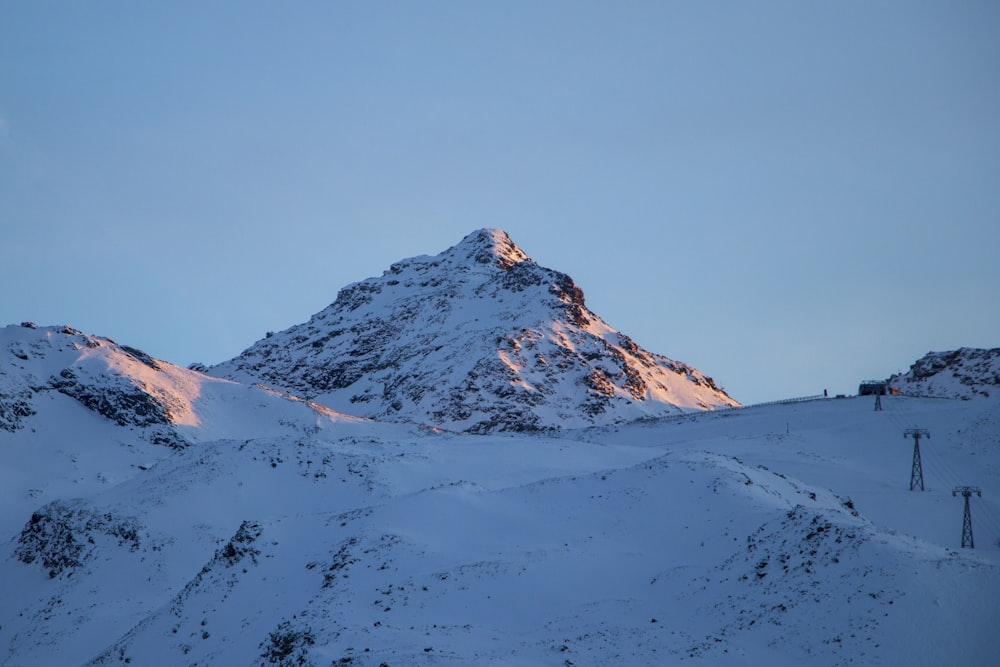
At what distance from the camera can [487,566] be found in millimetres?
28359

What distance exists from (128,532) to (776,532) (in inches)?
1161

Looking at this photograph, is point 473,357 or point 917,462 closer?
point 917,462

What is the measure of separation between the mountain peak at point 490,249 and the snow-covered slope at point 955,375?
2373 inches

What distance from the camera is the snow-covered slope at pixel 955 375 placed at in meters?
87.4

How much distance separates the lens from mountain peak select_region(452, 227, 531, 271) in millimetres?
139250

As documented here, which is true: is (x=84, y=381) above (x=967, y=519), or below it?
above

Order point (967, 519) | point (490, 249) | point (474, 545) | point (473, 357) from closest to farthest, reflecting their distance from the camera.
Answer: point (474, 545), point (967, 519), point (473, 357), point (490, 249)

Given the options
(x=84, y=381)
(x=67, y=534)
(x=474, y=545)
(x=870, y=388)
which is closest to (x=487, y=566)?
(x=474, y=545)

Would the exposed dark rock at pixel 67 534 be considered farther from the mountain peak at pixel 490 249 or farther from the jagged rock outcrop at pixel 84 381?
the mountain peak at pixel 490 249

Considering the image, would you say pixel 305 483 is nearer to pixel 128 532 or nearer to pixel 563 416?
pixel 128 532

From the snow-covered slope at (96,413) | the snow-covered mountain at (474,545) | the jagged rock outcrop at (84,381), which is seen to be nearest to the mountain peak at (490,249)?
the snow-covered slope at (96,413)

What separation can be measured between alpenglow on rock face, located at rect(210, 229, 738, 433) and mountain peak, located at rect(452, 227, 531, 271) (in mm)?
343

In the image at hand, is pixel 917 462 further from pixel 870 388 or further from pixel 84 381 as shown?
pixel 84 381

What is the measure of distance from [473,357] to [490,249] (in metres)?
40.8
